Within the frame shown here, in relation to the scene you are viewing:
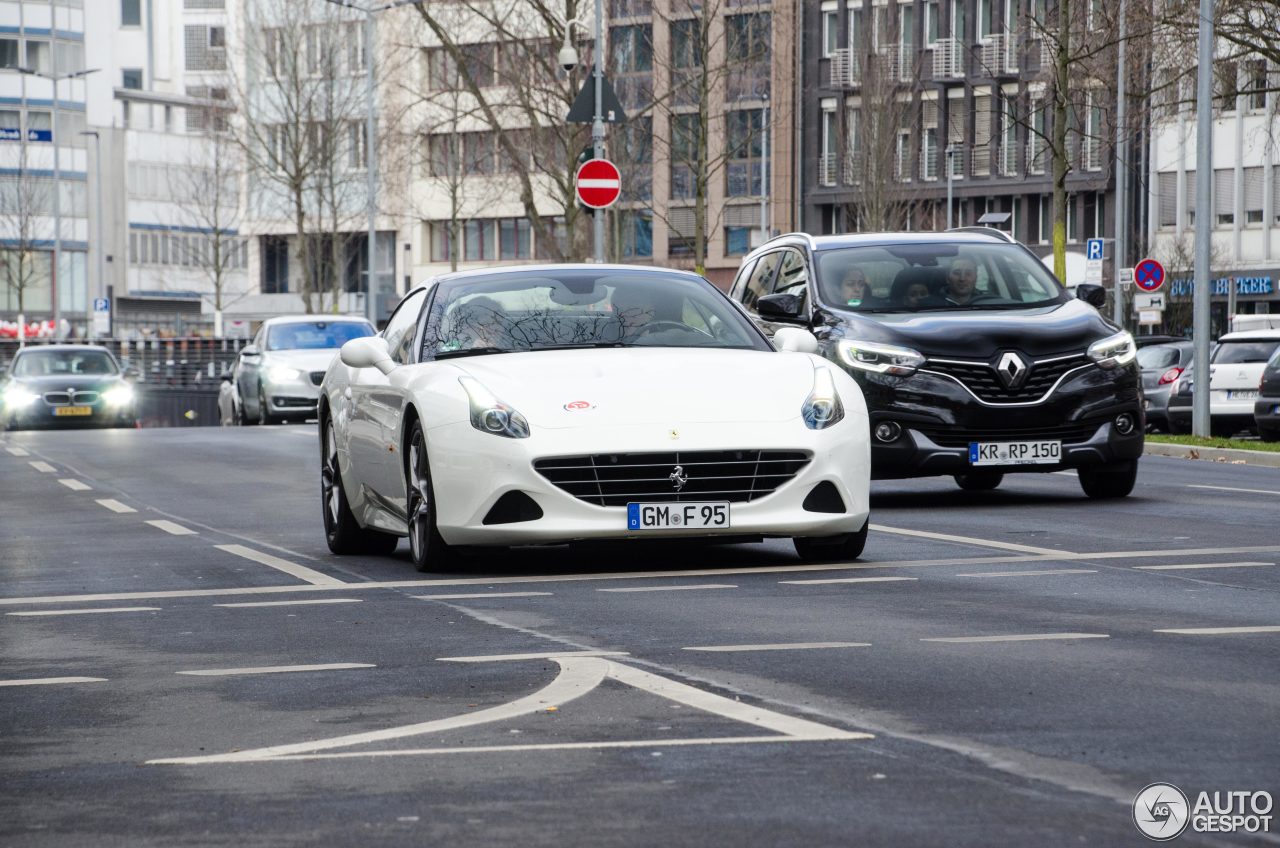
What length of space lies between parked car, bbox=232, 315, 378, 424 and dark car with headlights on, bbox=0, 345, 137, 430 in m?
3.56

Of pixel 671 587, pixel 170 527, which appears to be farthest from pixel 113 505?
pixel 671 587

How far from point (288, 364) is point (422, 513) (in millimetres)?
27733

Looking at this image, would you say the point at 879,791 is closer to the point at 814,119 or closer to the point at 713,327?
the point at 713,327

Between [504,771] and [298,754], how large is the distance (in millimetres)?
622

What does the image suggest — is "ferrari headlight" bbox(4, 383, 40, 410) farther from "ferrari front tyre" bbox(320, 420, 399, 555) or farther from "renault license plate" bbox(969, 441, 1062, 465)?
"ferrari front tyre" bbox(320, 420, 399, 555)

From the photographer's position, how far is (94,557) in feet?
44.1

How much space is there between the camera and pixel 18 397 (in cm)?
4212

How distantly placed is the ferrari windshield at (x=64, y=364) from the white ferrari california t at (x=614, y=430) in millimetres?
32001

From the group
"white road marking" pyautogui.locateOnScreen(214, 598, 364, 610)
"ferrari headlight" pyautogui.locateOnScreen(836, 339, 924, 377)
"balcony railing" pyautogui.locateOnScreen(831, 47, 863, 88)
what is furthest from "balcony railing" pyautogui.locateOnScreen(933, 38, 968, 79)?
"white road marking" pyautogui.locateOnScreen(214, 598, 364, 610)

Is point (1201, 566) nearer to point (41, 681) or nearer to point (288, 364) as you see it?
point (41, 681)

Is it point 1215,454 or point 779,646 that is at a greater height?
point 779,646

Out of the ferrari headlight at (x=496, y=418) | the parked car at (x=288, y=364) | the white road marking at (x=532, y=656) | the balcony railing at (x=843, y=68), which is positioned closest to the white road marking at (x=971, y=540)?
the ferrari headlight at (x=496, y=418)

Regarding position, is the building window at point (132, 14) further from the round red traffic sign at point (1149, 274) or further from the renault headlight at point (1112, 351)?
the renault headlight at point (1112, 351)

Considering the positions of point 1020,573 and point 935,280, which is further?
point 935,280
